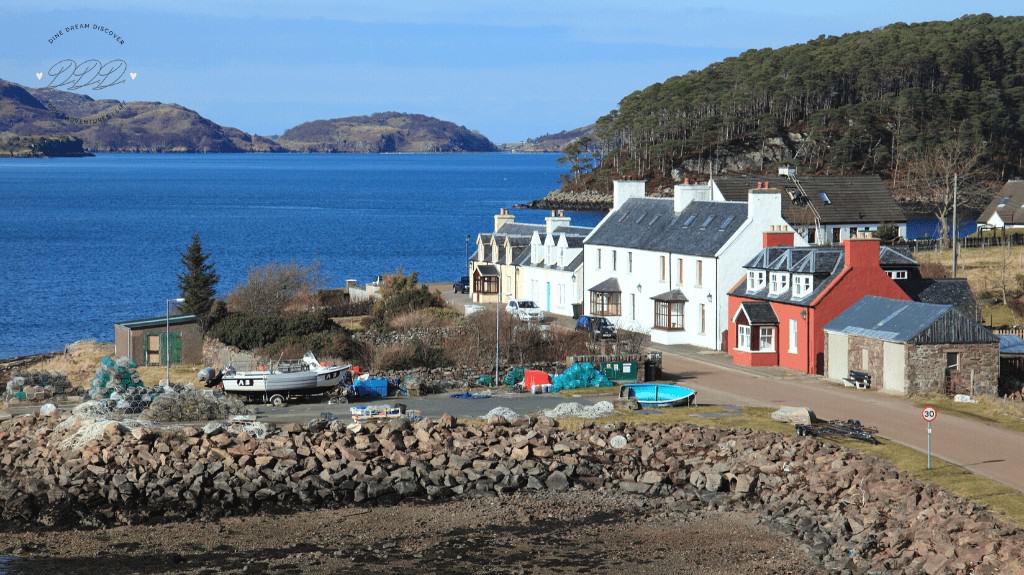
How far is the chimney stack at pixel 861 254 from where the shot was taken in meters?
→ 44.5

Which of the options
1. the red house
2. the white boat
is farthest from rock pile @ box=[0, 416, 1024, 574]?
the red house

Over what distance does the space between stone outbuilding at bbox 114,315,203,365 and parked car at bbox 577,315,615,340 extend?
14.7 m

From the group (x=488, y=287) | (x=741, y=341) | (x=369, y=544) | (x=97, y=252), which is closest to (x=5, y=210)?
(x=97, y=252)

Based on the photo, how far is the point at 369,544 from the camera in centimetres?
2658

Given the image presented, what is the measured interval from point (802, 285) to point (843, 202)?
97.1 ft

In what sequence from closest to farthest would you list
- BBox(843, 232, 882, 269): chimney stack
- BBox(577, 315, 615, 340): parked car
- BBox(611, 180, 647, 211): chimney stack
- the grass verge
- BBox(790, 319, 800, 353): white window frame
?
the grass verge, BBox(843, 232, 882, 269): chimney stack, BBox(790, 319, 800, 353): white window frame, BBox(577, 315, 615, 340): parked car, BBox(611, 180, 647, 211): chimney stack

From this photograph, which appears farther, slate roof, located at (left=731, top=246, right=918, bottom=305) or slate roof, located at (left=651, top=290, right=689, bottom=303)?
slate roof, located at (left=651, top=290, right=689, bottom=303)

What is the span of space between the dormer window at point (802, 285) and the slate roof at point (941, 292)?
11.7 feet

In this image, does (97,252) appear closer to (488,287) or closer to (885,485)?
(488,287)

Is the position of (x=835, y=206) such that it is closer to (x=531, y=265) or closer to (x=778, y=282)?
(x=531, y=265)

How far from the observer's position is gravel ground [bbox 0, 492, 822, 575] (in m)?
24.9

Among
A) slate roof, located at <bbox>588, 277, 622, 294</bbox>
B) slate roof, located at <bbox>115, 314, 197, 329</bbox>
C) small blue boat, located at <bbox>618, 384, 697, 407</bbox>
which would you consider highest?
slate roof, located at <bbox>588, 277, 622, 294</bbox>

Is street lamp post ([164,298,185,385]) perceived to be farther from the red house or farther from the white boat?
the red house

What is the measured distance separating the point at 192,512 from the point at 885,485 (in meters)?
14.8
